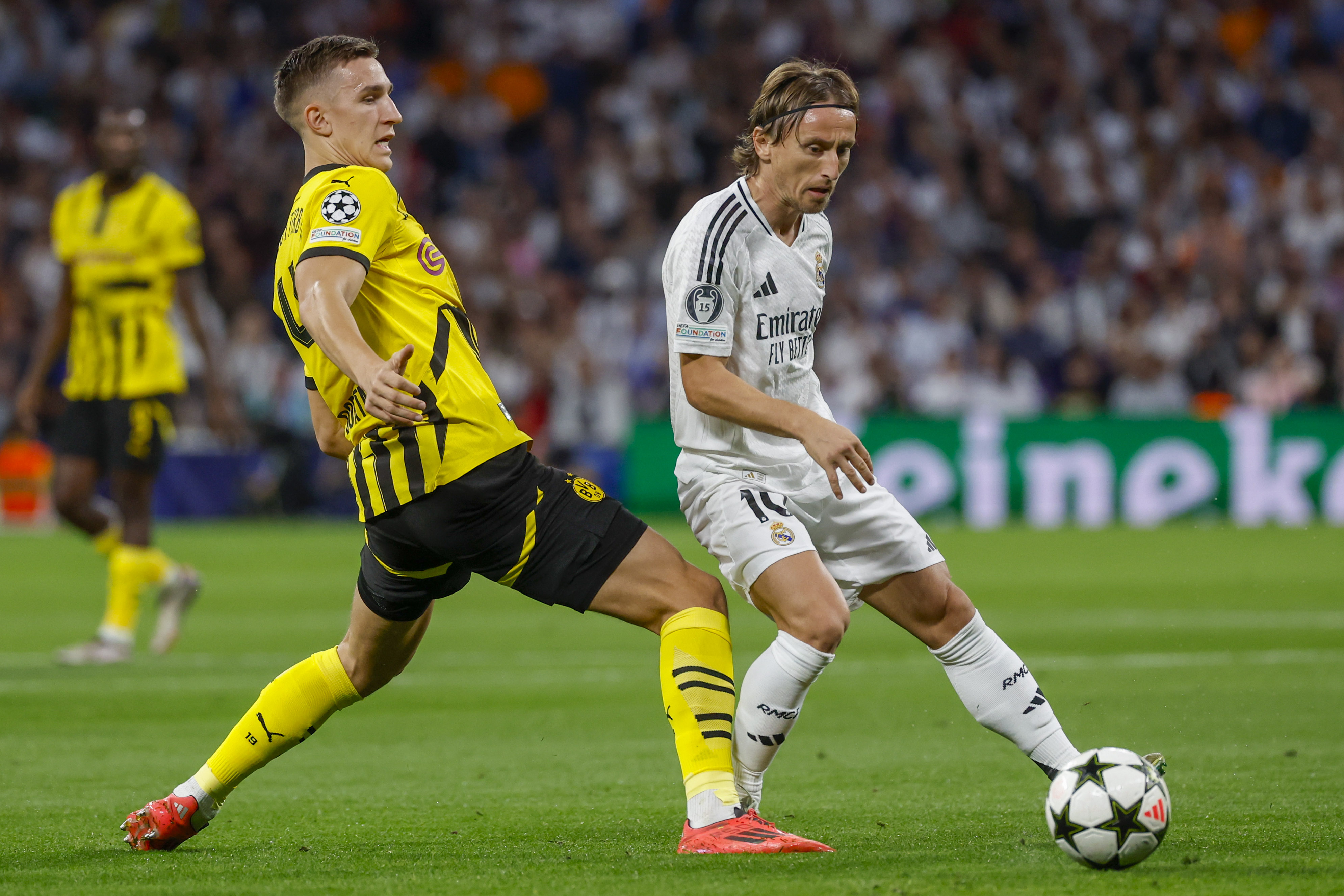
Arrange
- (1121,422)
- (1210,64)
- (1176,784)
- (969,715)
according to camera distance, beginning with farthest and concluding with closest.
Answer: (1210,64)
(1121,422)
(969,715)
(1176,784)

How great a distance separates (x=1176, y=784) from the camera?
17.6 feet

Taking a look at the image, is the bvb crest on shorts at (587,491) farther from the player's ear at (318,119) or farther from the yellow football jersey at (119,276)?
the yellow football jersey at (119,276)

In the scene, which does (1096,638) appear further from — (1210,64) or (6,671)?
(1210,64)

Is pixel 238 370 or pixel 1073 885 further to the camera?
pixel 238 370

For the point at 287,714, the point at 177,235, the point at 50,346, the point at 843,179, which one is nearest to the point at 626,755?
the point at 287,714

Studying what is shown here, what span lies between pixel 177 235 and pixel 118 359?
687 mm

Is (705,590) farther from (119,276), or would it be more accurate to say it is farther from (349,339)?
(119,276)

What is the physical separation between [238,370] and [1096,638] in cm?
1235

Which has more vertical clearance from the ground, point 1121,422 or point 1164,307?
point 1164,307

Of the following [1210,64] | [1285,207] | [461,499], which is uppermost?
[1210,64]

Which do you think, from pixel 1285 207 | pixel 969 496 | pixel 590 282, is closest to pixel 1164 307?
pixel 1285 207

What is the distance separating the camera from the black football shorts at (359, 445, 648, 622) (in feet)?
13.8

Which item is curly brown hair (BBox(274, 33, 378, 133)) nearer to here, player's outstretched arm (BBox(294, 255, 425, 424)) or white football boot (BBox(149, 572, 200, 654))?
player's outstretched arm (BBox(294, 255, 425, 424))

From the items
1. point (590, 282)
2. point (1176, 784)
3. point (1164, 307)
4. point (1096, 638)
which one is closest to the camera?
point (1176, 784)
